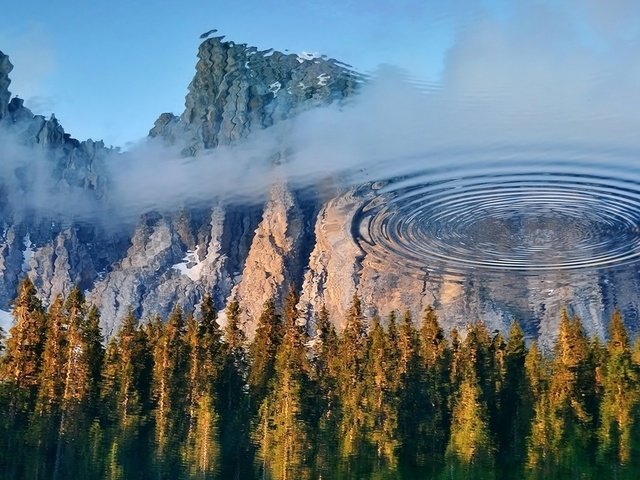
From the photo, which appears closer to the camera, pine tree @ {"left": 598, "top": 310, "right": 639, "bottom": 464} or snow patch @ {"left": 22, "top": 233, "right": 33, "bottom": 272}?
pine tree @ {"left": 598, "top": 310, "right": 639, "bottom": 464}

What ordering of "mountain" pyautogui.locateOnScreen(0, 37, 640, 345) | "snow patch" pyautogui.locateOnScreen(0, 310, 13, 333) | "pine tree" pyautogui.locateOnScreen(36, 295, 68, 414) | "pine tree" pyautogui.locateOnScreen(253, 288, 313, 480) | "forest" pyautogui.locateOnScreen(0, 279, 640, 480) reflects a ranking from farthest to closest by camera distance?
"snow patch" pyautogui.locateOnScreen(0, 310, 13, 333) → "mountain" pyautogui.locateOnScreen(0, 37, 640, 345) → "pine tree" pyautogui.locateOnScreen(253, 288, 313, 480) → "forest" pyautogui.locateOnScreen(0, 279, 640, 480) → "pine tree" pyautogui.locateOnScreen(36, 295, 68, 414)

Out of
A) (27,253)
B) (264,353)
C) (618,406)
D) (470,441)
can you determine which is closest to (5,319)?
(27,253)

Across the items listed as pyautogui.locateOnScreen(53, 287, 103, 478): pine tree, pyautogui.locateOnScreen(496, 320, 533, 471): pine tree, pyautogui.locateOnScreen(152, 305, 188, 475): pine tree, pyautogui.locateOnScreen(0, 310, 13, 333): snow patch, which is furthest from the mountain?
pyautogui.locateOnScreen(53, 287, 103, 478): pine tree

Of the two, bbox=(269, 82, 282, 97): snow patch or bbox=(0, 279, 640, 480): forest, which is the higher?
bbox=(269, 82, 282, 97): snow patch

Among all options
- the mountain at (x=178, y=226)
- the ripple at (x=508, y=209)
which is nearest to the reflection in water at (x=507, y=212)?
the ripple at (x=508, y=209)

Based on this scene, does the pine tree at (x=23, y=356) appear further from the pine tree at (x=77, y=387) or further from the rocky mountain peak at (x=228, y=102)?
the rocky mountain peak at (x=228, y=102)

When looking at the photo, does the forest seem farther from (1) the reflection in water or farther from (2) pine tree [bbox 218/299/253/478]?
(1) the reflection in water

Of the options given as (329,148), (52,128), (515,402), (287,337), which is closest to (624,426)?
(515,402)
